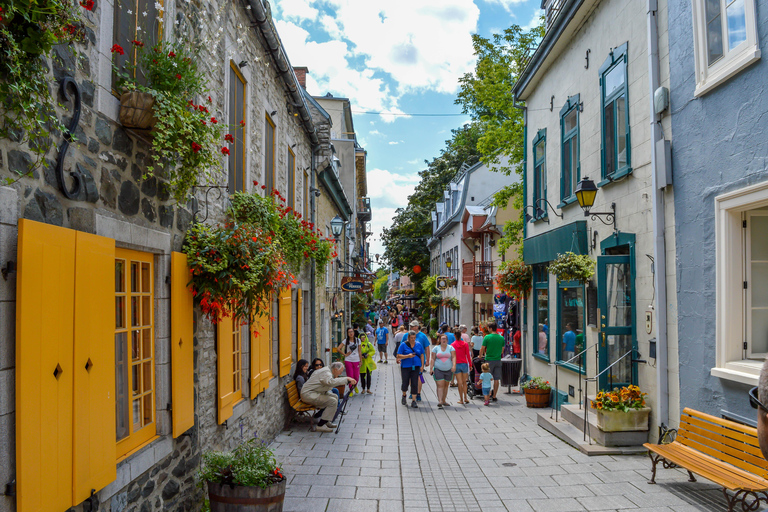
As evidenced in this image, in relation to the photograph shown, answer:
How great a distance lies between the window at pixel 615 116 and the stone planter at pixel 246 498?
661cm

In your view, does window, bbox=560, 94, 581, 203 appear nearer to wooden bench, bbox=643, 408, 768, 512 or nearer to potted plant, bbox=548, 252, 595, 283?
potted plant, bbox=548, 252, 595, 283

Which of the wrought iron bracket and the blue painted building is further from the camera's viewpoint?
the blue painted building

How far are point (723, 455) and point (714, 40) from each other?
445 cm

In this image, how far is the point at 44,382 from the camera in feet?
10.2

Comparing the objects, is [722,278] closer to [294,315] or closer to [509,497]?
[509,497]

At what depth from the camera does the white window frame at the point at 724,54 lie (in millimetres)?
5680

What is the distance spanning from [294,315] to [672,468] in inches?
277

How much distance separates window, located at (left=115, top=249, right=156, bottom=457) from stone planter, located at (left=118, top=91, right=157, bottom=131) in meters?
0.94

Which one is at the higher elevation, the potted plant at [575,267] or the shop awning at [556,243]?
the shop awning at [556,243]

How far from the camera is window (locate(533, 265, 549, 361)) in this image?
503 inches

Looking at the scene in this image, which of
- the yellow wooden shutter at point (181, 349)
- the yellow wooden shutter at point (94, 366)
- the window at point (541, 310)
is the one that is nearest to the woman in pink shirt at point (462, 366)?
the window at point (541, 310)

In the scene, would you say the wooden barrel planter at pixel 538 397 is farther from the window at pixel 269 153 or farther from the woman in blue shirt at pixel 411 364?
the window at pixel 269 153

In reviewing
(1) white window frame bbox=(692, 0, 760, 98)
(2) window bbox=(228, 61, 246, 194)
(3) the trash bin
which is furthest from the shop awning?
(2) window bbox=(228, 61, 246, 194)

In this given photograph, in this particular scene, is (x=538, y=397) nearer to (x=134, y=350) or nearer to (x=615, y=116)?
(x=615, y=116)
